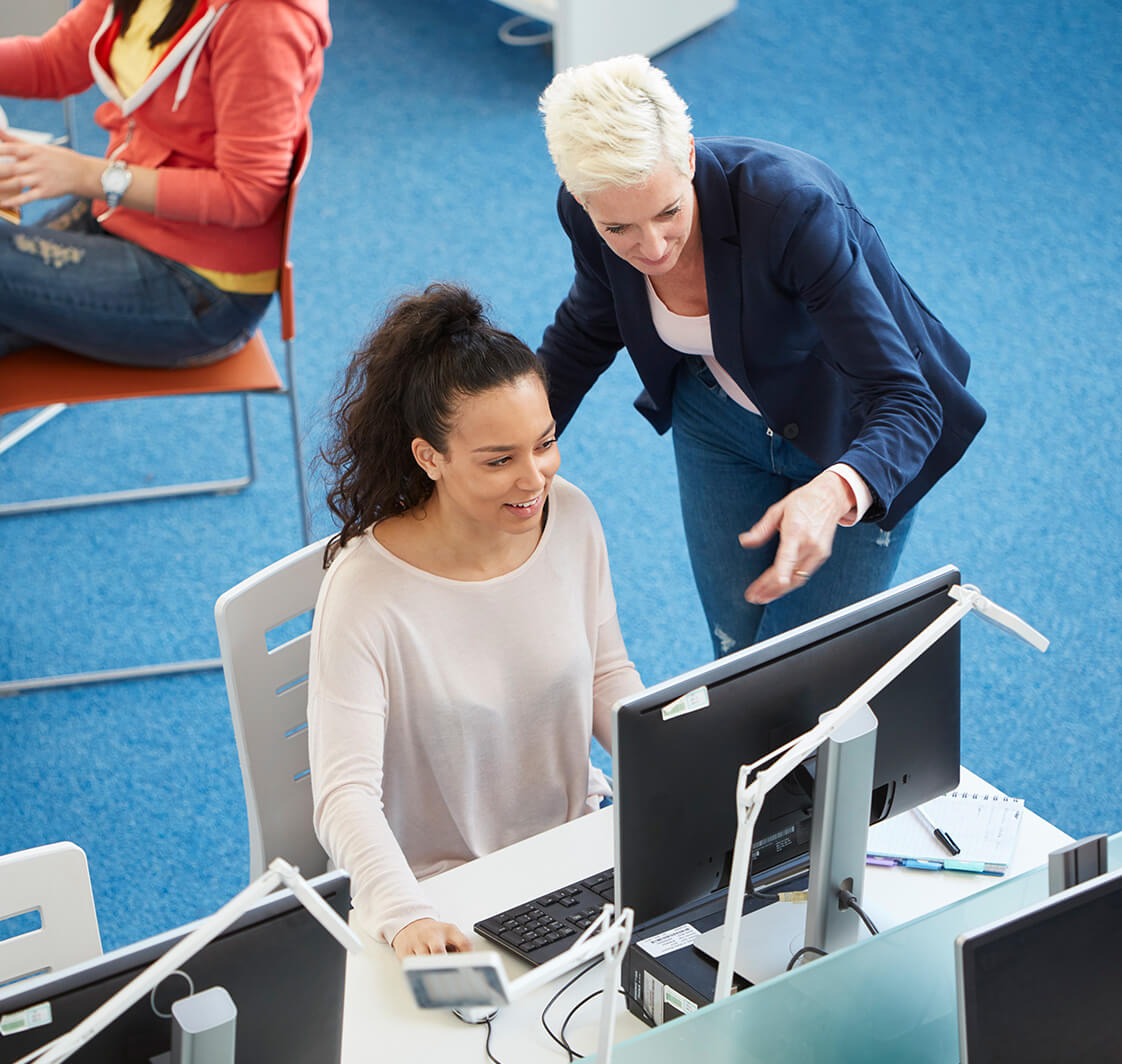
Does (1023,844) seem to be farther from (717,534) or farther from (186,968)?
(186,968)

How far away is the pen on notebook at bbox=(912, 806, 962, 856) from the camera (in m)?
1.82

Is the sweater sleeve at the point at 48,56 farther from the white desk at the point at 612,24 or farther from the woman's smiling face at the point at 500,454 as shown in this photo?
the white desk at the point at 612,24

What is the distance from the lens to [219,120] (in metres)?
2.68

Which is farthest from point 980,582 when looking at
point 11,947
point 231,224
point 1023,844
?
point 11,947

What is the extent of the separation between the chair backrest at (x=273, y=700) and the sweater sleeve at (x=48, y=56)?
1529mm

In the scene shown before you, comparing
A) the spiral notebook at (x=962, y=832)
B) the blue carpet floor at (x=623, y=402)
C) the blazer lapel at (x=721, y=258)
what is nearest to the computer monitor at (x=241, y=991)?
the spiral notebook at (x=962, y=832)

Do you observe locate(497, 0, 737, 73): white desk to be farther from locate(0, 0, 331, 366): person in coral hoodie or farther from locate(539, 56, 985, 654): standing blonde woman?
locate(539, 56, 985, 654): standing blonde woman

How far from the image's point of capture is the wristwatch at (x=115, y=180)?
→ 2711mm

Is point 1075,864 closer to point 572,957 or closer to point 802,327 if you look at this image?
point 572,957

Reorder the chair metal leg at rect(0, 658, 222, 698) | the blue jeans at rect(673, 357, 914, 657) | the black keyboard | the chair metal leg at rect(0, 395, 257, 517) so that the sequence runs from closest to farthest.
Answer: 1. the black keyboard
2. the blue jeans at rect(673, 357, 914, 657)
3. the chair metal leg at rect(0, 658, 222, 698)
4. the chair metal leg at rect(0, 395, 257, 517)

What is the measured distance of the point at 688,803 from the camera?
1.50 m

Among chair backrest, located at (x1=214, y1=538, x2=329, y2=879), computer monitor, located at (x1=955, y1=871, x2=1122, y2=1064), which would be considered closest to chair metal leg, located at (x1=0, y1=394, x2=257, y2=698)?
chair backrest, located at (x1=214, y1=538, x2=329, y2=879)

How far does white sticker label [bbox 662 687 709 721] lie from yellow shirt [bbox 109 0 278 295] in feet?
5.59

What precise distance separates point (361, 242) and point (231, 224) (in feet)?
5.73
